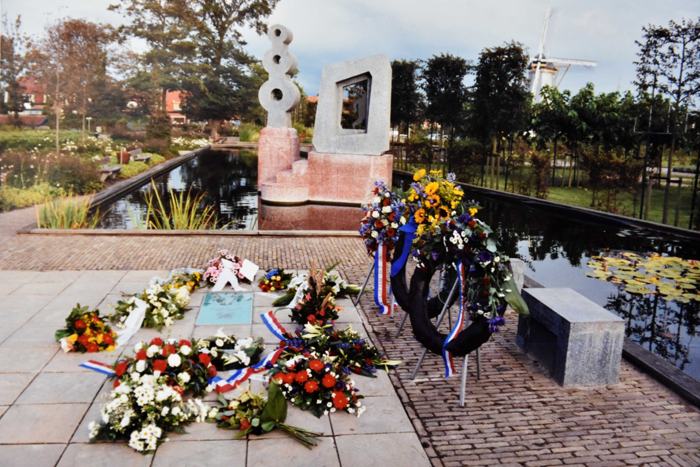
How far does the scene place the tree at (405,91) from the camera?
2494 centimetres

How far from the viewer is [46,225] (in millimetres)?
9734

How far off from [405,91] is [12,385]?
2324cm

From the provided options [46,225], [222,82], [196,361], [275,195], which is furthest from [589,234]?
[222,82]

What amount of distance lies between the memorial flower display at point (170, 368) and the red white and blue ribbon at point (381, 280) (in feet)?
7.28

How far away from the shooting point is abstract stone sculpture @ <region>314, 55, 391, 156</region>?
13.6 m

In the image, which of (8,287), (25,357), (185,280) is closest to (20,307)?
(8,287)

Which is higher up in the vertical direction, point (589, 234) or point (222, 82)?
point (222, 82)

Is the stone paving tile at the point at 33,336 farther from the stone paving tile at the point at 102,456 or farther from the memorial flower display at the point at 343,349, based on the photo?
the memorial flower display at the point at 343,349

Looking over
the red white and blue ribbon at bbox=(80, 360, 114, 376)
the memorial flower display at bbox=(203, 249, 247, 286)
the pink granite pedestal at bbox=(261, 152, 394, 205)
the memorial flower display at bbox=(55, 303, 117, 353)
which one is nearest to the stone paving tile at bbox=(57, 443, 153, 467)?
the red white and blue ribbon at bbox=(80, 360, 114, 376)

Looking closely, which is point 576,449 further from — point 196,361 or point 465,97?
point 465,97

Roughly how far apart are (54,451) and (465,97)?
20177mm

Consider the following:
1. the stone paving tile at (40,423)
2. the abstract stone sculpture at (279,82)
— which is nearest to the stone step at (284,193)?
the abstract stone sculpture at (279,82)

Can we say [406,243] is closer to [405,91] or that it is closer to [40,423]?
[40,423]

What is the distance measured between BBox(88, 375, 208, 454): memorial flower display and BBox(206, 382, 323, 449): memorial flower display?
25 centimetres
